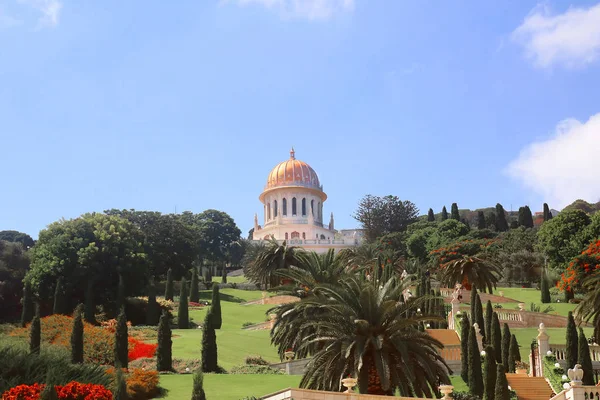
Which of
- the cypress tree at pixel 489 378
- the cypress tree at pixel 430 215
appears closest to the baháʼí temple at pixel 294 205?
the cypress tree at pixel 430 215

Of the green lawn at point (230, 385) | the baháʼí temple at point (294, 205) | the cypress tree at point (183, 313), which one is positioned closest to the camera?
the green lawn at point (230, 385)

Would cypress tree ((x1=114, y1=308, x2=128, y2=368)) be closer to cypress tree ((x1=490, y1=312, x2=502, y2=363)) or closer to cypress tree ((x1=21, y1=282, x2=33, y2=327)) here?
cypress tree ((x1=490, y1=312, x2=502, y2=363))

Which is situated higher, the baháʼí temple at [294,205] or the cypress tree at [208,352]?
the baháʼí temple at [294,205]

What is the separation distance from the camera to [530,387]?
27.9 meters

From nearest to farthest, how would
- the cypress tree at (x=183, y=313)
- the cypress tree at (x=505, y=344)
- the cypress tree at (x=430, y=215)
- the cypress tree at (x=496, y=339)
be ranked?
the cypress tree at (x=505, y=344), the cypress tree at (x=496, y=339), the cypress tree at (x=183, y=313), the cypress tree at (x=430, y=215)

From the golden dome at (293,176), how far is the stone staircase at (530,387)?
79691 mm

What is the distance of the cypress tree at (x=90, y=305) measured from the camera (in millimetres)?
46000

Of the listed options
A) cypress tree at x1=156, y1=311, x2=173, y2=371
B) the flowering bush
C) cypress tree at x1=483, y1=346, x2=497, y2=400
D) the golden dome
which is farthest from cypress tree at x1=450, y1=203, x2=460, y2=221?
cypress tree at x1=483, y1=346, x2=497, y2=400

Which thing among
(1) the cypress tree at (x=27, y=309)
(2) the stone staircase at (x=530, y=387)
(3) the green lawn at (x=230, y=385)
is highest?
(1) the cypress tree at (x=27, y=309)

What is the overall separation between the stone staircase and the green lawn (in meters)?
8.97

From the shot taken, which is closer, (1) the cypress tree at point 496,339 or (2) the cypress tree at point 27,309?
(1) the cypress tree at point 496,339

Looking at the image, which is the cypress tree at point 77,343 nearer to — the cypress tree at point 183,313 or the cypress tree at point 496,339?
the cypress tree at point 183,313

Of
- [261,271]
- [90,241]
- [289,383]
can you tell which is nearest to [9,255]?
[90,241]

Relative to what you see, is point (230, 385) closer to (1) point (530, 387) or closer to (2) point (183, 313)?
(1) point (530, 387)
